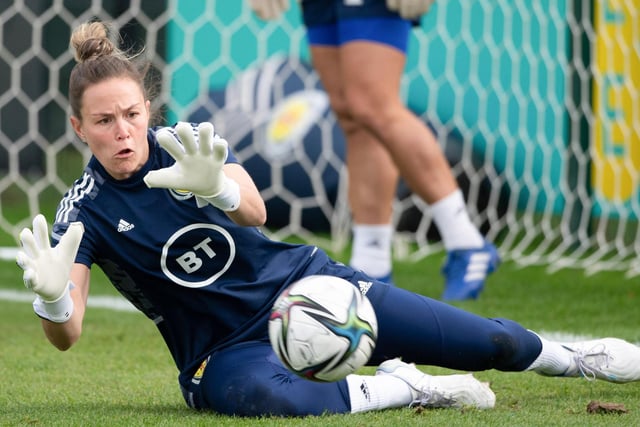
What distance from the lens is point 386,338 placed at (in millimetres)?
2771

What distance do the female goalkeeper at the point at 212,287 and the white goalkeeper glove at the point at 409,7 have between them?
1.91 m

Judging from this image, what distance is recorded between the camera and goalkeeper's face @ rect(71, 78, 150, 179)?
8.65 feet

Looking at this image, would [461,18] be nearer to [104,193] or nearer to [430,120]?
[430,120]

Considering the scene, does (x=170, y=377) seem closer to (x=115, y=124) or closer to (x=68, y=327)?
(x=68, y=327)

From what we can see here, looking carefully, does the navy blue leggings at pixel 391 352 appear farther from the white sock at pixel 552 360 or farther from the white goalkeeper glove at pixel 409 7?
the white goalkeeper glove at pixel 409 7

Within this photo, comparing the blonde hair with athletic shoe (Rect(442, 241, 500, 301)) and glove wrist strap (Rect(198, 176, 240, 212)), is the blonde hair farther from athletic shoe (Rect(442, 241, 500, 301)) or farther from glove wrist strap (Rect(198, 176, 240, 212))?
athletic shoe (Rect(442, 241, 500, 301))

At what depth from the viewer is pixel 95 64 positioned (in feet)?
8.84

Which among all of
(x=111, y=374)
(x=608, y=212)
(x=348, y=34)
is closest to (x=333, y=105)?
(x=348, y=34)

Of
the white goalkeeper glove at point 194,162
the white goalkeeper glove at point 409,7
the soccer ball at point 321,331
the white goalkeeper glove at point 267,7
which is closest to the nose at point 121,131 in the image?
the white goalkeeper glove at point 194,162

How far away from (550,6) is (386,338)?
4970 mm

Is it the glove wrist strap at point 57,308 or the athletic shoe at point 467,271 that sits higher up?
the glove wrist strap at point 57,308

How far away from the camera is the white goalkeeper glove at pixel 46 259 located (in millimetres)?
2383

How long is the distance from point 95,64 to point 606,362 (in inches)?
56.1

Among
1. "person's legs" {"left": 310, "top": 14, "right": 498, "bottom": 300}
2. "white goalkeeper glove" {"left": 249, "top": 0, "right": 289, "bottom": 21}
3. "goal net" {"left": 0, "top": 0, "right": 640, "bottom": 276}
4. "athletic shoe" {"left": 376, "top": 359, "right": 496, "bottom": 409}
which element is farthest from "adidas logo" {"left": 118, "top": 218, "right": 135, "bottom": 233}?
"goal net" {"left": 0, "top": 0, "right": 640, "bottom": 276}
